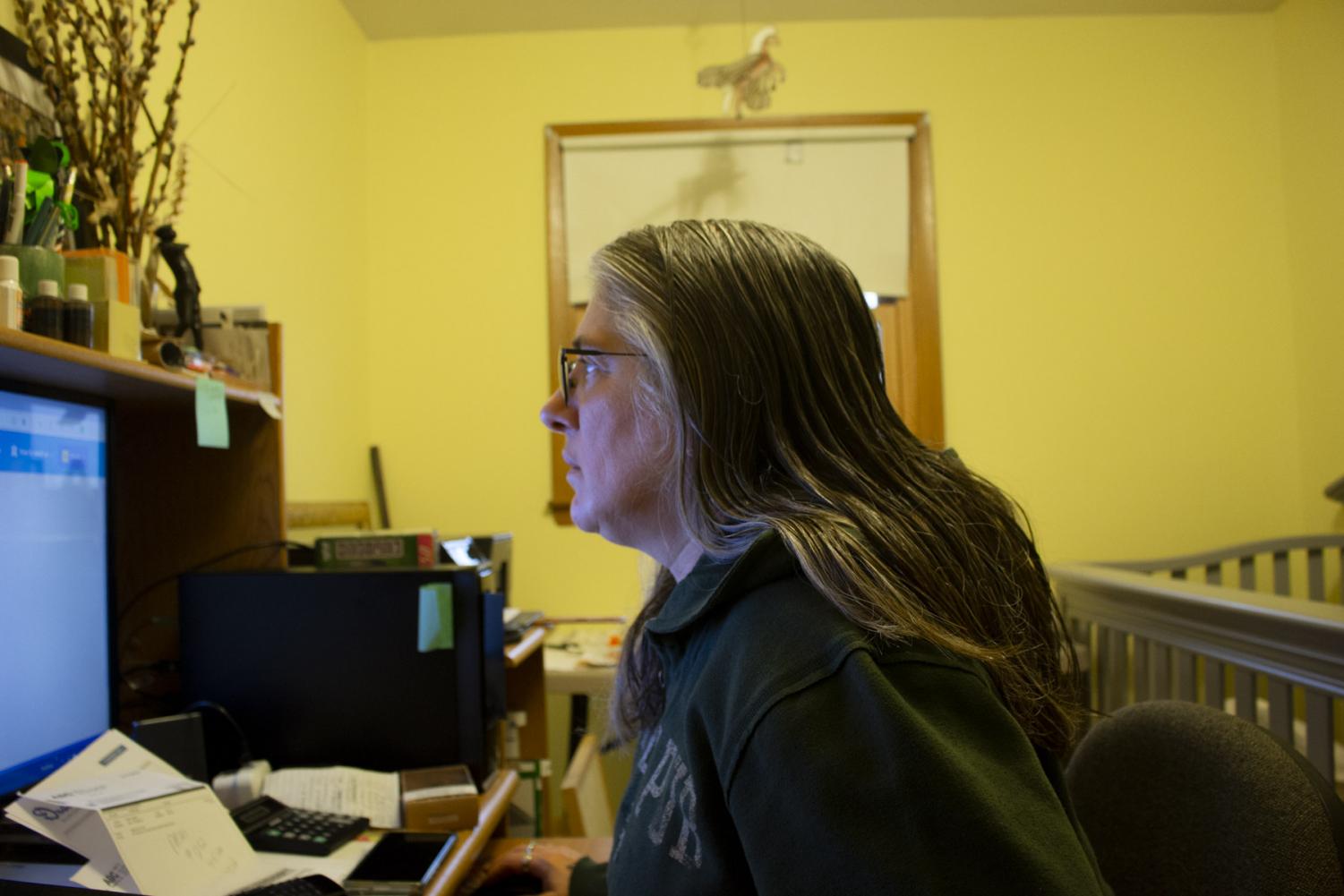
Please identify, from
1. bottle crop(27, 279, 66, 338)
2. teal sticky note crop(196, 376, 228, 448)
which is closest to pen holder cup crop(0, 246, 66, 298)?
bottle crop(27, 279, 66, 338)

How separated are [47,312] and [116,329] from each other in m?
0.07

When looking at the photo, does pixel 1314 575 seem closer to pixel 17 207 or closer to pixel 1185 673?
pixel 1185 673

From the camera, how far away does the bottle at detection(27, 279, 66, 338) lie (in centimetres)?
81

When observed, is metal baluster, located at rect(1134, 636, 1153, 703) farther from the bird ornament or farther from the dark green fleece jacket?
the bird ornament

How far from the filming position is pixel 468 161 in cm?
280

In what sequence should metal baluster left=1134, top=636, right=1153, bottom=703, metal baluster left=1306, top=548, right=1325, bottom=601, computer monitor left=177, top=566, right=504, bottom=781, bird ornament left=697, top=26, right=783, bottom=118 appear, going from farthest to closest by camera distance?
bird ornament left=697, top=26, right=783, bottom=118
metal baluster left=1306, top=548, right=1325, bottom=601
metal baluster left=1134, top=636, right=1153, bottom=703
computer monitor left=177, top=566, right=504, bottom=781

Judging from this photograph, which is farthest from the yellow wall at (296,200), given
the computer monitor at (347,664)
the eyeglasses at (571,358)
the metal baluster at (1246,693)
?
the metal baluster at (1246,693)

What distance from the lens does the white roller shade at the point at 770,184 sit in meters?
2.74

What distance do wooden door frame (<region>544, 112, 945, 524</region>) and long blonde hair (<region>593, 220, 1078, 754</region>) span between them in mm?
1966

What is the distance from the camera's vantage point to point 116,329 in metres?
0.88

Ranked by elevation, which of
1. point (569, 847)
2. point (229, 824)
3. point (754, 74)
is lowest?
point (569, 847)

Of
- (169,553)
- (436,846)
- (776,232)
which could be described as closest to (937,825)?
(776,232)

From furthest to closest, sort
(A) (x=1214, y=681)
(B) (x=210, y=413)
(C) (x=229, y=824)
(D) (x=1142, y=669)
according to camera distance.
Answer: (D) (x=1142, y=669)
(A) (x=1214, y=681)
(B) (x=210, y=413)
(C) (x=229, y=824)

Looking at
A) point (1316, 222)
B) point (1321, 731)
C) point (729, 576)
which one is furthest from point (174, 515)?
point (1316, 222)
